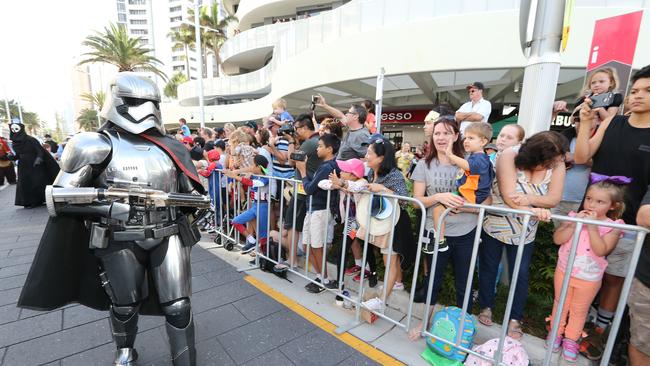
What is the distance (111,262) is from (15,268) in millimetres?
3314

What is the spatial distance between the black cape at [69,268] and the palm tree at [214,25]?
34096 millimetres

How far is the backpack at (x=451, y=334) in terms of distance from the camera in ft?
7.48

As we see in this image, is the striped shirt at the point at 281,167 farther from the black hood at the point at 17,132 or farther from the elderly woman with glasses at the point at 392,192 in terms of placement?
the black hood at the point at 17,132

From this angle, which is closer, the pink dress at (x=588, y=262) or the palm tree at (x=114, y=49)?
the pink dress at (x=588, y=262)

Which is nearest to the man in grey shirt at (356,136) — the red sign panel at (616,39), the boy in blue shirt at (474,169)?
the boy in blue shirt at (474,169)

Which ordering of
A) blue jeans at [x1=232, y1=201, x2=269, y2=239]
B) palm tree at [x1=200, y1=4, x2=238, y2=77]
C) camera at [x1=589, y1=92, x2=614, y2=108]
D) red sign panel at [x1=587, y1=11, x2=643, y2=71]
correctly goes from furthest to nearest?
palm tree at [x1=200, y1=4, x2=238, y2=77] → blue jeans at [x1=232, y1=201, x2=269, y2=239] → red sign panel at [x1=587, y1=11, x2=643, y2=71] → camera at [x1=589, y1=92, x2=614, y2=108]

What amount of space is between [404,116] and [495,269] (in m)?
13.6

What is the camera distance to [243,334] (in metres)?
2.59

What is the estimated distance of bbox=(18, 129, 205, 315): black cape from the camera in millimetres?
2020

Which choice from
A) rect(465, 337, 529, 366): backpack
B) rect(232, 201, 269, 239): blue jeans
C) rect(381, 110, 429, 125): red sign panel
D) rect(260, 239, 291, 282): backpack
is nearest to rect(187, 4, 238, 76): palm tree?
rect(381, 110, 429, 125): red sign panel

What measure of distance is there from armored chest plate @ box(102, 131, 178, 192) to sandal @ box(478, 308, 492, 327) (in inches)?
110

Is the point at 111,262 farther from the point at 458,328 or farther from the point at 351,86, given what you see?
the point at 351,86

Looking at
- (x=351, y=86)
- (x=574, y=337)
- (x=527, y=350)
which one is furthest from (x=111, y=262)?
(x=351, y=86)

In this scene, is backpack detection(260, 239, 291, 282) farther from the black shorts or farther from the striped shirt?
the striped shirt
